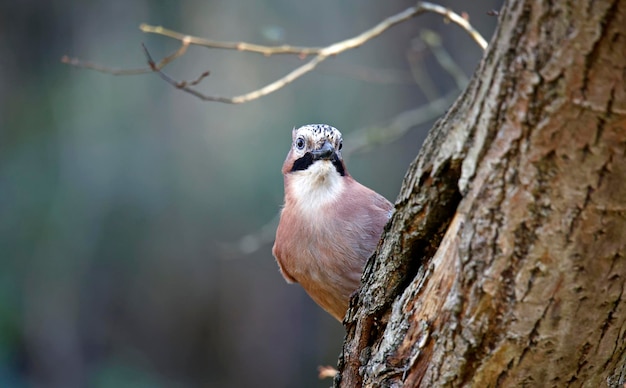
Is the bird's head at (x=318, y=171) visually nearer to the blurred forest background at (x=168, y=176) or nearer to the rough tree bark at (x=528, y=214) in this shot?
the rough tree bark at (x=528, y=214)

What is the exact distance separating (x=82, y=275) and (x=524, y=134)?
24.6 ft

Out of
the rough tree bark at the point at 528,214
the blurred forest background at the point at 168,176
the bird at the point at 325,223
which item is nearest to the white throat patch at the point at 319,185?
the bird at the point at 325,223

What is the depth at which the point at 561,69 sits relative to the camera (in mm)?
1780

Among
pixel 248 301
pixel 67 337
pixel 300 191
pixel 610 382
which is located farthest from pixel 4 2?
pixel 610 382

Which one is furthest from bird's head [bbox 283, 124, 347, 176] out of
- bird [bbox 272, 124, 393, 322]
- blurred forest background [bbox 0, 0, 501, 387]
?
blurred forest background [bbox 0, 0, 501, 387]

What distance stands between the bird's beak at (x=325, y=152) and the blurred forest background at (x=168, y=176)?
13.8ft

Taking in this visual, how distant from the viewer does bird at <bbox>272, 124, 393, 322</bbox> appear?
3861 millimetres

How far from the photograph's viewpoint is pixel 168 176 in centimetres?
880

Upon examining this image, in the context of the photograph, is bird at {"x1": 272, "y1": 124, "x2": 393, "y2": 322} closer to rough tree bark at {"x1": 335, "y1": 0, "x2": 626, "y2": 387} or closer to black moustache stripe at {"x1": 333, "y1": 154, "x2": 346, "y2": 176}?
black moustache stripe at {"x1": 333, "y1": 154, "x2": 346, "y2": 176}

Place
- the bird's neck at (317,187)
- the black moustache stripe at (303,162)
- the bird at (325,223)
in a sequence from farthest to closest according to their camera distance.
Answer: the black moustache stripe at (303,162)
the bird's neck at (317,187)
the bird at (325,223)

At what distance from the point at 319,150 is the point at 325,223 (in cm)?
44

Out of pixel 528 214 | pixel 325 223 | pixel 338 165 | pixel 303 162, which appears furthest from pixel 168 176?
pixel 528 214

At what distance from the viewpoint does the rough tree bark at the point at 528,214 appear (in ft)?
5.84

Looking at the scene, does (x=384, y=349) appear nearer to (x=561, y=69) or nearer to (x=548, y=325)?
(x=548, y=325)
